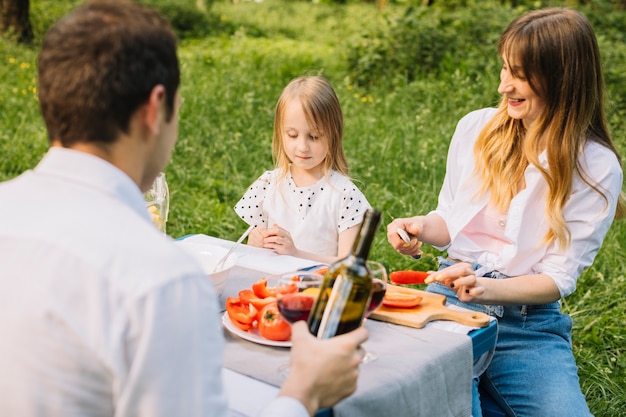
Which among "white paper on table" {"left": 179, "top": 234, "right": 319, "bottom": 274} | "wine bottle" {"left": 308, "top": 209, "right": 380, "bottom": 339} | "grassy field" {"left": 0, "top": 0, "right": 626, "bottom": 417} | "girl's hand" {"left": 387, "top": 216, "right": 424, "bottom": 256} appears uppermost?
"wine bottle" {"left": 308, "top": 209, "right": 380, "bottom": 339}

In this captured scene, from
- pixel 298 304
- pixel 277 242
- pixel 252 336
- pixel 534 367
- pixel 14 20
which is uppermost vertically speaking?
pixel 298 304

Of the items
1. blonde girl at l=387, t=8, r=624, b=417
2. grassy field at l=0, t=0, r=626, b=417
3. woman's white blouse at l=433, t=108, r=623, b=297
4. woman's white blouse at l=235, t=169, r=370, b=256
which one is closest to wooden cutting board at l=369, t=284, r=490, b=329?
blonde girl at l=387, t=8, r=624, b=417

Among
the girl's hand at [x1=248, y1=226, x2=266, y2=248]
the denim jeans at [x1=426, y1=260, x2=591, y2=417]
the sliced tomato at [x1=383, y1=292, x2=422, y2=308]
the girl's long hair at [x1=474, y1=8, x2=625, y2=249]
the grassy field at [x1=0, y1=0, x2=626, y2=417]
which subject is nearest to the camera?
the sliced tomato at [x1=383, y1=292, x2=422, y2=308]

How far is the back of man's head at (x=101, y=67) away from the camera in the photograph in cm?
125

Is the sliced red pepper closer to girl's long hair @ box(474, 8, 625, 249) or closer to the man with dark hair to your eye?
the man with dark hair

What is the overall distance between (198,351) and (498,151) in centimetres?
179

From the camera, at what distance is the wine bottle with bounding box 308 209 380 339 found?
1.56m

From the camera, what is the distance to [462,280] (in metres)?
2.21

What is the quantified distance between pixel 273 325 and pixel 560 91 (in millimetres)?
1263

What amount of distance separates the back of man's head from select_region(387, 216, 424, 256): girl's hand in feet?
4.77

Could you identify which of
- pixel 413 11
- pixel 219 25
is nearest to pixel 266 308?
pixel 413 11

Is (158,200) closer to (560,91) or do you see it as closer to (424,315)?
(424,315)

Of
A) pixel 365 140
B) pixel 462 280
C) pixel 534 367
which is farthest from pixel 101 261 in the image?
pixel 365 140

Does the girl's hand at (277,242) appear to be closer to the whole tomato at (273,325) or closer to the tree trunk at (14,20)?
the whole tomato at (273,325)
